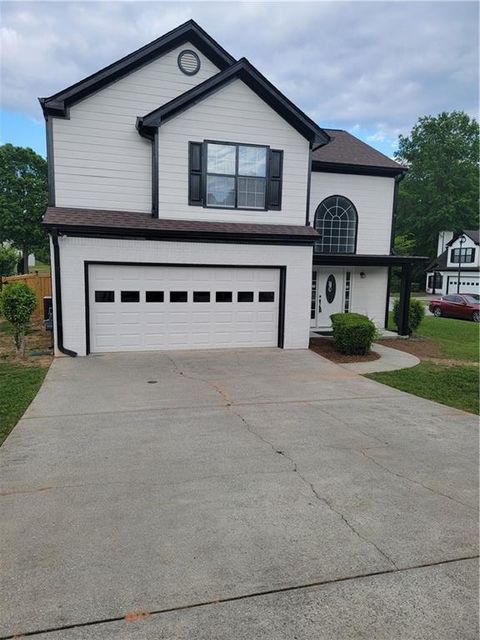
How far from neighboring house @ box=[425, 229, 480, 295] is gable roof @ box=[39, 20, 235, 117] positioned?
33.0 meters

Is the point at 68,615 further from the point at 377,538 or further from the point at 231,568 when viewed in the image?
the point at 377,538

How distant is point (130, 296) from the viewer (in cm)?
1199

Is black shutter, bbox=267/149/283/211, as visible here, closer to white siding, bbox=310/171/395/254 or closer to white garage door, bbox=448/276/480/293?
white siding, bbox=310/171/395/254

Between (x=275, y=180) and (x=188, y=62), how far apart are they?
424 cm

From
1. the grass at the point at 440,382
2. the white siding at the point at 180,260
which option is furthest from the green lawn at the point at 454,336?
the white siding at the point at 180,260

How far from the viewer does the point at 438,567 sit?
347 cm

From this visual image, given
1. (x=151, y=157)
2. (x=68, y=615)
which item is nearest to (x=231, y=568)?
(x=68, y=615)

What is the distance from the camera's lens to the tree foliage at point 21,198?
131 ft

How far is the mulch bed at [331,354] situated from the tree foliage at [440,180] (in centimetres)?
4454

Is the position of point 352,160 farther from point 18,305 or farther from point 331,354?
point 18,305

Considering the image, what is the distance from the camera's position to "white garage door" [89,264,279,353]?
466 inches

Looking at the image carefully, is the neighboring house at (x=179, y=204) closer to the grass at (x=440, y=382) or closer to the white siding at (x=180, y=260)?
the white siding at (x=180, y=260)

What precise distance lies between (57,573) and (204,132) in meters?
11.3

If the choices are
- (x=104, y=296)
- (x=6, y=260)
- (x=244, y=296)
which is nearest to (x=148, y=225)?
(x=104, y=296)
